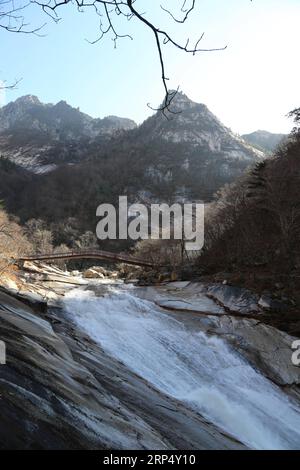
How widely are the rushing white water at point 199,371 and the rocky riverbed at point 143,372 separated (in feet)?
0.10

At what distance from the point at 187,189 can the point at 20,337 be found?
11953cm

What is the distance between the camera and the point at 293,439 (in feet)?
29.2

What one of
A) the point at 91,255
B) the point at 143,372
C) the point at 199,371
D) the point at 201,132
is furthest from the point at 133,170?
the point at 143,372

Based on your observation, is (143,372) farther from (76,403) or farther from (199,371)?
(76,403)

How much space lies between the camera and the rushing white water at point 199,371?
360 inches

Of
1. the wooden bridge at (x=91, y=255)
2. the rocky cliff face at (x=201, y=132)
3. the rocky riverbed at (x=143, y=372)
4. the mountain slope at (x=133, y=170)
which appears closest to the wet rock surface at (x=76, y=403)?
the rocky riverbed at (x=143, y=372)

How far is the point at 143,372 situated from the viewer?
10.4 m

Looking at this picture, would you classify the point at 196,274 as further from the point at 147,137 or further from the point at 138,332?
the point at 147,137

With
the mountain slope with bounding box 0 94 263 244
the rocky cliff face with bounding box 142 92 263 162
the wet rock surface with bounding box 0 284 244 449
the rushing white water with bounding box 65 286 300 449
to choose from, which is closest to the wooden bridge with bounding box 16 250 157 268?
the rushing white water with bounding box 65 286 300 449

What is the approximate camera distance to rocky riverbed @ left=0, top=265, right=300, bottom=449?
5.68 metres

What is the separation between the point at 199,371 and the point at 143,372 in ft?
5.46

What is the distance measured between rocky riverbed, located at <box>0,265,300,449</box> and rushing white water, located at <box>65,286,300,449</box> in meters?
0.03
